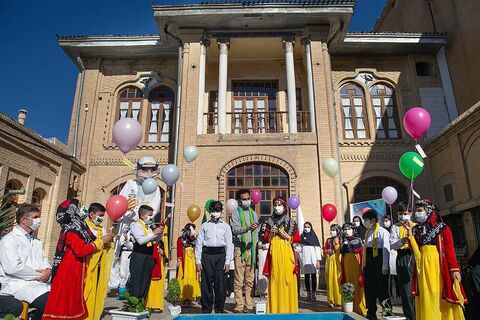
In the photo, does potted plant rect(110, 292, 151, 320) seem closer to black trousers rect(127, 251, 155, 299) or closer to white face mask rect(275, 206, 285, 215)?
black trousers rect(127, 251, 155, 299)

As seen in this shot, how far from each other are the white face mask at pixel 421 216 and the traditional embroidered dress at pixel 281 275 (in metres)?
1.76

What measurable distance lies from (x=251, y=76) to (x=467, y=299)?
1133 cm

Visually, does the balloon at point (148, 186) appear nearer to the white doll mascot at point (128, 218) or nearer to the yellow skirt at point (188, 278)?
the white doll mascot at point (128, 218)

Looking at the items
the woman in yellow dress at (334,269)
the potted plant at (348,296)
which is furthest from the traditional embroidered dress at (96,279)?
the woman in yellow dress at (334,269)

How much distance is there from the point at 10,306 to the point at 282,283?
334 cm

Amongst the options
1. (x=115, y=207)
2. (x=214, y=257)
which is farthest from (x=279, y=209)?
(x=115, y=207)

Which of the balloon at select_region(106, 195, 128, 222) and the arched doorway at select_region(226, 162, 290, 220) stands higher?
the arched doorway at select_region(226, 162, 290, 220)

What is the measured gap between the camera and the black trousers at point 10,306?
3412mm

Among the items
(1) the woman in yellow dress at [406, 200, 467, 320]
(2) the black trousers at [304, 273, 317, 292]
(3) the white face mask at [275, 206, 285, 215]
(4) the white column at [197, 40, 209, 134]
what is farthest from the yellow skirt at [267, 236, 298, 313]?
(4) the white column at [197, 40, 209, 134]

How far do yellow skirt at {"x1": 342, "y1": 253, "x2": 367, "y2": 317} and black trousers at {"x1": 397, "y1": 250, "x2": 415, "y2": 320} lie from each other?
3.71ft

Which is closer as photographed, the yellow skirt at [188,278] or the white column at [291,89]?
the yellow skirt at [188,278]

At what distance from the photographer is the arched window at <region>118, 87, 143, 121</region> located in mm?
13531

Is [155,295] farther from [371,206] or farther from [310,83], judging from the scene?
[310,83]

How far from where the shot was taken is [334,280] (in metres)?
6.87
